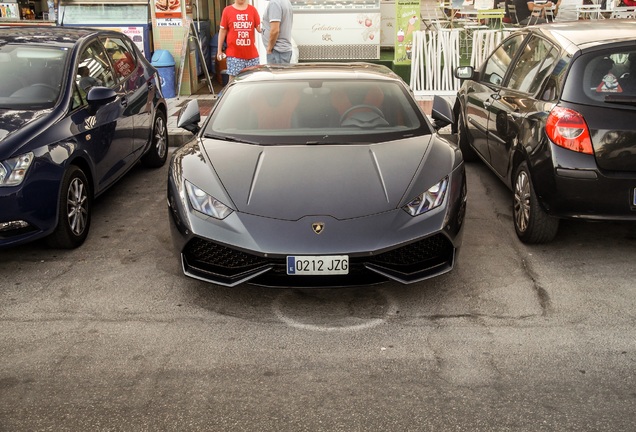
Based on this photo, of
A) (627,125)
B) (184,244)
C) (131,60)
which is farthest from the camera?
(131,60)

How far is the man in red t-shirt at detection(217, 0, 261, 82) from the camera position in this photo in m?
10.2

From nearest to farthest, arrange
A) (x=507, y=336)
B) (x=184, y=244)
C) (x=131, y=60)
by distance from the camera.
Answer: (x=507, y=336) < (x=184, y=244) < (x=131, y=60)

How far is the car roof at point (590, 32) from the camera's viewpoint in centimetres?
536

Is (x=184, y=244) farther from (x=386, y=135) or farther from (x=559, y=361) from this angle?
(x=559, y=361)

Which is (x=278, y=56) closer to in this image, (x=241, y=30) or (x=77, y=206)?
(x=241, y=30)

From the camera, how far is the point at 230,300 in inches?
185

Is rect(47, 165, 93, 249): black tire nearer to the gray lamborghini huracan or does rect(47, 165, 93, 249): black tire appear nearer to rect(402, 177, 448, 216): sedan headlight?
the gray lamborghini huracan

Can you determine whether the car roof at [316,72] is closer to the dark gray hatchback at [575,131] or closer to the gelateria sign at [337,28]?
the dark gray hatchback at [575,131]

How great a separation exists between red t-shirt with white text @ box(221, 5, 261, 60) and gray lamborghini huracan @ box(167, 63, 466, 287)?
4.70 m

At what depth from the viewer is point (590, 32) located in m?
5.63

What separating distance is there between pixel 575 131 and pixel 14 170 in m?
3.81

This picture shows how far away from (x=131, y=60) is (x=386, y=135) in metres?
3.53

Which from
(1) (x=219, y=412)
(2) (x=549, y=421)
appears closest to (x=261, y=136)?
(1) (x=219, y=412)

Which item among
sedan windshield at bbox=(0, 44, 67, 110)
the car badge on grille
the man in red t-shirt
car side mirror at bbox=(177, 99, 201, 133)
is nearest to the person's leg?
the man in red t-shirt
